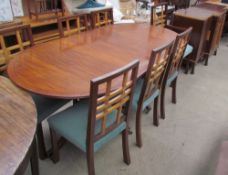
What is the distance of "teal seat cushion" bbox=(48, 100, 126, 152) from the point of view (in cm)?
130

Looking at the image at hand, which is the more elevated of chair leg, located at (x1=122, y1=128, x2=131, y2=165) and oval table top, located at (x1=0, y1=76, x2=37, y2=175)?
oval table top, located at (x1=0, y1=76, x2=37, y2=175)

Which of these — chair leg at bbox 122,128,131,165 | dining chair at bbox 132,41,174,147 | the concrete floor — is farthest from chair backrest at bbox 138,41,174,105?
the concrete floor

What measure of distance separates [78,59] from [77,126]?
0.52 metres

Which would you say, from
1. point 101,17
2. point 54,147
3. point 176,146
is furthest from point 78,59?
point 101,17

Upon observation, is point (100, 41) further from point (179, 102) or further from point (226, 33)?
point (226, 33)

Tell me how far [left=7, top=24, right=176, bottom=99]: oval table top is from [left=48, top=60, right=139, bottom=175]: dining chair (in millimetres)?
122

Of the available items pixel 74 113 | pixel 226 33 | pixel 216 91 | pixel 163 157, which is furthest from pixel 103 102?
pixel 226 33

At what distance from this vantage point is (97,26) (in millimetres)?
2441

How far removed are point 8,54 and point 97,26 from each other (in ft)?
3.56

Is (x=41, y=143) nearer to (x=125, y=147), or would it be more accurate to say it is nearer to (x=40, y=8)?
(x=125, y=147)

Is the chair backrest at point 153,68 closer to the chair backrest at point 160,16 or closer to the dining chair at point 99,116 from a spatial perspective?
the dining chair at point 99,116

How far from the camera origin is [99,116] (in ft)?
3.87

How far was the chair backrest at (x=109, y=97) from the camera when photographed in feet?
3.46

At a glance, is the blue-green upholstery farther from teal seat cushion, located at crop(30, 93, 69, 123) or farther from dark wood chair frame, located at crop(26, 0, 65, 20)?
teal seat cushion, located at crop(30, 93, 69, 123)
